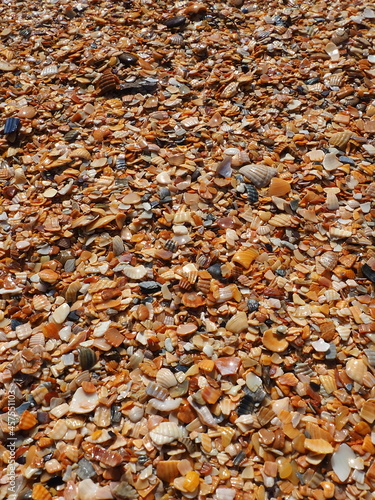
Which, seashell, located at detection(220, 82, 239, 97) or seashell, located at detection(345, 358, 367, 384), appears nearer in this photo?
seashell, located at detection(345, 358, 367, 384)

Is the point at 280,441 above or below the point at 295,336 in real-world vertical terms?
below

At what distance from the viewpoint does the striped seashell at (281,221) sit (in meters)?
1.78

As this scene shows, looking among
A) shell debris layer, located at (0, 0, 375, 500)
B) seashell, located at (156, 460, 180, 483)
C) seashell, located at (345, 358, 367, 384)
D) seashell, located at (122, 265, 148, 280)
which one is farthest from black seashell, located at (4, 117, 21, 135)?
seashell, located at (345, 358, 367, 384)

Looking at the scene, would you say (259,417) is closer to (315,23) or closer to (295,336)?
(295,336)

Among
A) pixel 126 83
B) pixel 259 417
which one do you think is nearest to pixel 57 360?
pixel 259 417

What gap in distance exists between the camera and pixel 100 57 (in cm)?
241

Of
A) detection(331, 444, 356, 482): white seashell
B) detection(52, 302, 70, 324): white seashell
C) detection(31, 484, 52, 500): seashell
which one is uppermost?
detection(52, 302, 70, 324): white seashell

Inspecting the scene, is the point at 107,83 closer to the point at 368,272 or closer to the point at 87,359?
the point at 87,359

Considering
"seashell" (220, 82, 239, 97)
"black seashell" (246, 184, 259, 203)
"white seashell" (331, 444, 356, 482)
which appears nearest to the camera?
"white seashell" (331, 444, 356, 482)

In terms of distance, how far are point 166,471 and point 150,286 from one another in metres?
0.63

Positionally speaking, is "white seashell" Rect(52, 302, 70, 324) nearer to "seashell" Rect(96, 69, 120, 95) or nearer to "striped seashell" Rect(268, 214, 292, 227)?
"striped seashell" Rect(268, 214, 292, 227)

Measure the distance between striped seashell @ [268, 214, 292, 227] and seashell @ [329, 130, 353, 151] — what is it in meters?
0.50

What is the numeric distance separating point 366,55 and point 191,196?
55.5 inches

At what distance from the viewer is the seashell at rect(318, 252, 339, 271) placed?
1.67 m
